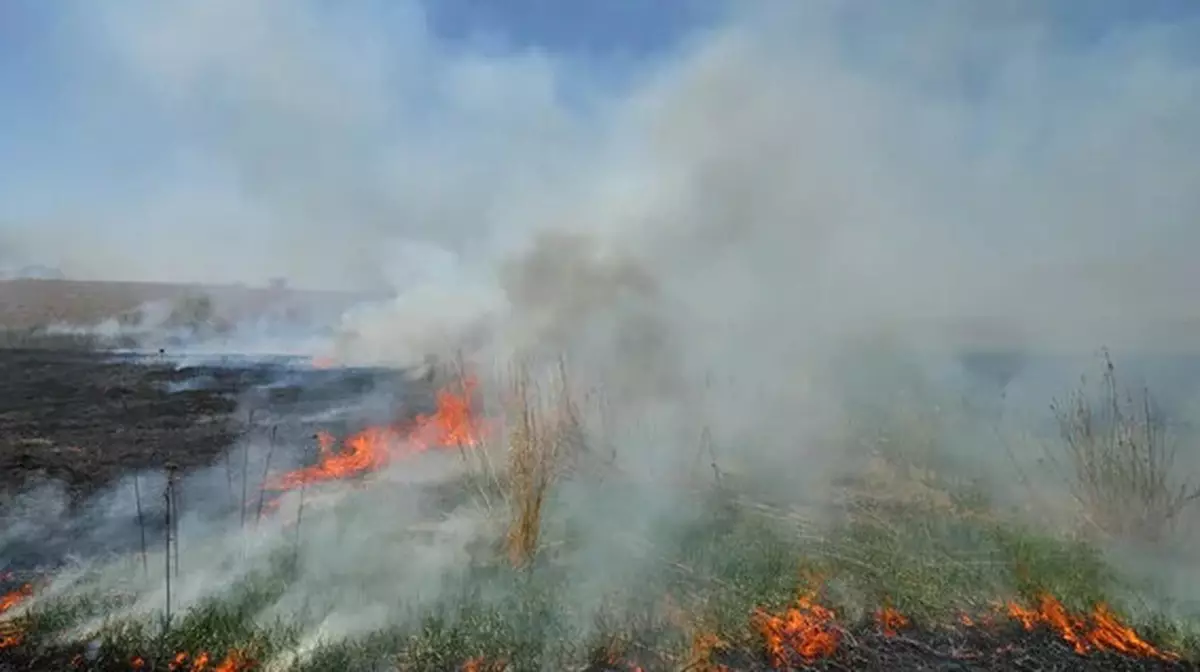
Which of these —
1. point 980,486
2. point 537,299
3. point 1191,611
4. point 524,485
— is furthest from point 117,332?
point 1191,611

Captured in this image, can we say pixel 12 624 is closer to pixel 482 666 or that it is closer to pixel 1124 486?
pixel 482 666

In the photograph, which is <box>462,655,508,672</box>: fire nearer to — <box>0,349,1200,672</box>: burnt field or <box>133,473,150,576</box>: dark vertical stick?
<box>0,349,1200,672</box>: burnt field

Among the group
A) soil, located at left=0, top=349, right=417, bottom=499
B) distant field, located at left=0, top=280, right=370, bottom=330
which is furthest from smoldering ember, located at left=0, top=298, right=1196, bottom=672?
distant field, located at left=0, top=280, right=370, bottom=330

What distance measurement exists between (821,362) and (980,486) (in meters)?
4.65

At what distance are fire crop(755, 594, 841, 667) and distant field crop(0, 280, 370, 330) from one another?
34.9 meters

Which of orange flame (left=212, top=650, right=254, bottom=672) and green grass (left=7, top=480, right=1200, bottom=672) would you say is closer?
orange flame (left=212, top=650, right=254, bottom=672)

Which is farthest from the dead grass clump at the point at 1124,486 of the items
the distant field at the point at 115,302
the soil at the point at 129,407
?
the distant field at the point at 115,302

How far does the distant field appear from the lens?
36375mm

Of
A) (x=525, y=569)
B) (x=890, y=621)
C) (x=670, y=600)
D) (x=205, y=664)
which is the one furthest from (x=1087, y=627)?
(x=205, y=664)

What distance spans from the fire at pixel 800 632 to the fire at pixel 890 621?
369 millimetres

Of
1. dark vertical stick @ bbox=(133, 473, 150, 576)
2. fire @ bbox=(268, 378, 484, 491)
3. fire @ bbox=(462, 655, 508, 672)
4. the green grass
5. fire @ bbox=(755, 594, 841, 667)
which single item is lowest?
fire @ bbox=(462, 655, 508, 672)

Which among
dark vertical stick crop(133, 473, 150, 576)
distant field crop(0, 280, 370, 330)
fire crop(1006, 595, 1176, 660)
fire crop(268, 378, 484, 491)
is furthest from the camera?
distant field crop(0, 280, 370, 330)

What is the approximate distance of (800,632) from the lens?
5.70 m

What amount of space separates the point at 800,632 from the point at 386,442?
290 inches
